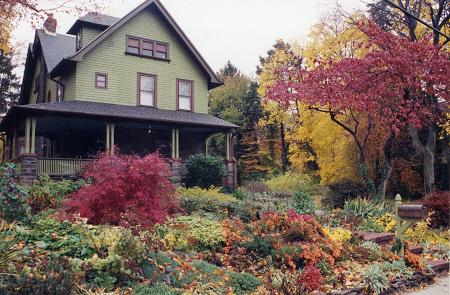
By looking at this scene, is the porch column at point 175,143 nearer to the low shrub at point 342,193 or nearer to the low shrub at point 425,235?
the low shrub at point 342,193

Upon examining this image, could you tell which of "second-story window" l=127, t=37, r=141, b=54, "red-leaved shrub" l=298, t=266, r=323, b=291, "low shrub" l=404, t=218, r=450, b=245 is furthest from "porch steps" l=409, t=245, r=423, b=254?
"second-story window" l=127, t=37, r=141, b=54

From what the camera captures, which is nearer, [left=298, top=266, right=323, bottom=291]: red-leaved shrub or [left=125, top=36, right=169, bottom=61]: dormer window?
[left=298, top=266, right=323, bottom=291]: red-leaved shrub

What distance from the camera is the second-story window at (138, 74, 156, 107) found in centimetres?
2031

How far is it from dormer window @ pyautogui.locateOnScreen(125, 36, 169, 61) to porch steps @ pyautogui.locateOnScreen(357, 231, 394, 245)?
553 inches

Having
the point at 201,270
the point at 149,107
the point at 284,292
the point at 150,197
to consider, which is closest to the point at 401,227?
the point at 284,292

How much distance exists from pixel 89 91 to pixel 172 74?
4403 mm

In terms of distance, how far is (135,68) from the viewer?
66.3 feet

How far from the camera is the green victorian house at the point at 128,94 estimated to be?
1816 cm

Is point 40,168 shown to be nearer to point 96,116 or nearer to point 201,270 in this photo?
point 96,116

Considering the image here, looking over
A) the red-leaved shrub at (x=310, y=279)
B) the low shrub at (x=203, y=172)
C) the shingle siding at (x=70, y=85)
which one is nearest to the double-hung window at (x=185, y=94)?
the low shrub at (x=203, y=172)

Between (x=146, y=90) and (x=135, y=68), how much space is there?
118cm

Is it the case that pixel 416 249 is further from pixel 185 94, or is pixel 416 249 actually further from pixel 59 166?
pixel 185 94

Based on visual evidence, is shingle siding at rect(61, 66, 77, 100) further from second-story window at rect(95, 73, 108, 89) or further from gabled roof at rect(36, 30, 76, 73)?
gabled roof at rect(36, 30, 76, 73)

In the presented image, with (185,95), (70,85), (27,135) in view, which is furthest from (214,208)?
(70,85)
